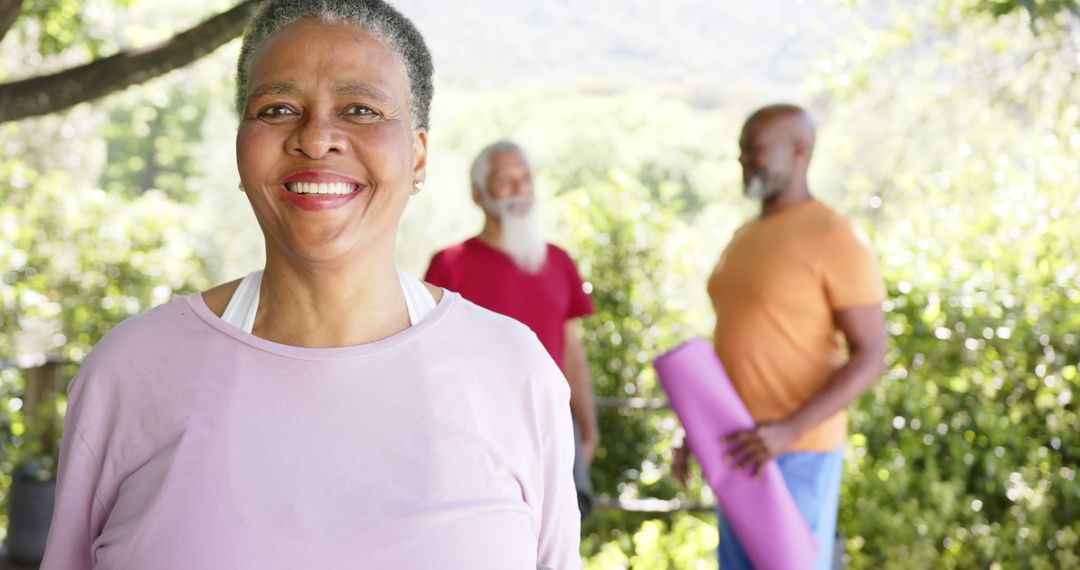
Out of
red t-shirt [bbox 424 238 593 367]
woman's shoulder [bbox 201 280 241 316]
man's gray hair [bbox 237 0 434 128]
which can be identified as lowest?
red t-shirt [bbox 424 238 593 367]

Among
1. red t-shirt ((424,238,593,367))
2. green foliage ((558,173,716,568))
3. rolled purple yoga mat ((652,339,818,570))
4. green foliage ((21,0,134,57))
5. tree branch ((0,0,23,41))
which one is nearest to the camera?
rolled purple yoga mat ((652,339,818,570))

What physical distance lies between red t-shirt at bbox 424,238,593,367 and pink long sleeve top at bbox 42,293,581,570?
82.4 inches

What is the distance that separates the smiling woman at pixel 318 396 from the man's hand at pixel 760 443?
4.57ft

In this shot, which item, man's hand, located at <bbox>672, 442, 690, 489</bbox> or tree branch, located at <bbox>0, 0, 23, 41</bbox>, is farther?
man's hand, located at <bbox>672, 442, 690, 489</bbox>

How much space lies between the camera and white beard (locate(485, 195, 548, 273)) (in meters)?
3.46

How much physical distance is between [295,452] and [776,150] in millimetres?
1988

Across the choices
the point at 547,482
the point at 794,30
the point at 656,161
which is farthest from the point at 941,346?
the point at 656,161

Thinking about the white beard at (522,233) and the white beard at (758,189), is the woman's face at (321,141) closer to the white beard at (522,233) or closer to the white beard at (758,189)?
the white beard at (758,189)

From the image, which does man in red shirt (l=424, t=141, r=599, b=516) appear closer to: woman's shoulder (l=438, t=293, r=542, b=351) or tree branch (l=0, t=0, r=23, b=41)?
tree branch (l=0, t=0, r=23, b=41)

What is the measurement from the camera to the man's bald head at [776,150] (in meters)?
2.88

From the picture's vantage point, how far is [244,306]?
49.8 inches

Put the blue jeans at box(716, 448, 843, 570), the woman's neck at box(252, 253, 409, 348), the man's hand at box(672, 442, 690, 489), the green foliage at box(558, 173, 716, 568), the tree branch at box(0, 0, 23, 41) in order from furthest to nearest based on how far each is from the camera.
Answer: the green foliage at box(558, 173, 716, 568)
the man's hand at box(672, 442, 690, 489)
the tree branch at box(0, 0, 23, 41)
the blue jeans at box(716, 448, 843, 570)
the woman's neck at box(252, 253, 409, 348)

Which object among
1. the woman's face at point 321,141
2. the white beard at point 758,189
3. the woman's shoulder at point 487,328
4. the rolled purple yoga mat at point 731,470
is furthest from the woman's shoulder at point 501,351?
the white beard at point 758,189

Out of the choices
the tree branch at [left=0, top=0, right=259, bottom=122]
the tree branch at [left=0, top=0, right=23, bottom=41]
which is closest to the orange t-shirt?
the tree branch at [left=0, top=0, right=259, bottom=122]
